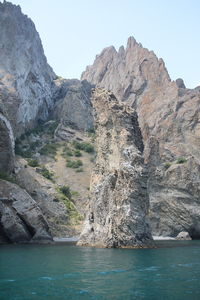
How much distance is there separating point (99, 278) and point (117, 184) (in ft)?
108

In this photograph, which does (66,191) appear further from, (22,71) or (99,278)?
(99,278)

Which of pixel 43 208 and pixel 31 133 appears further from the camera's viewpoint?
pixel 31 133

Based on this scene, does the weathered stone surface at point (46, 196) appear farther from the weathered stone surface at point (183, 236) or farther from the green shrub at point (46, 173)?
the weathered stone surface at point (183, 236)

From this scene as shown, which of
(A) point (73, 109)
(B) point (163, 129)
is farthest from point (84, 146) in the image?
(B) point (163, 129)

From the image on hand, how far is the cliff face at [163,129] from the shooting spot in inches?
3725

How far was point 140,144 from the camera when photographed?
222 feet

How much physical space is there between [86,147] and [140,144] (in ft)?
202

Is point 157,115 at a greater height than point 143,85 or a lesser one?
lesser

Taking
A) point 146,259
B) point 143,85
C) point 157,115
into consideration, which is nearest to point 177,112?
point 157,115

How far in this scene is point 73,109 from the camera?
143m

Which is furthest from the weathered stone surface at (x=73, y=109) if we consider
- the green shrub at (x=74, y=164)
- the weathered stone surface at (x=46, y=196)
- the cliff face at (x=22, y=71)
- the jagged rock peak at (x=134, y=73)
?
the weathered stone surface at (x=46, y=196)

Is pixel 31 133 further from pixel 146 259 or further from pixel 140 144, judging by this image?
pixel 146 259

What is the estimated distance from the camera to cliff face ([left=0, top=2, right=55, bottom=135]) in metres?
116

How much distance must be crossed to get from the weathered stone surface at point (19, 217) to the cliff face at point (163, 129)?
35.8m
